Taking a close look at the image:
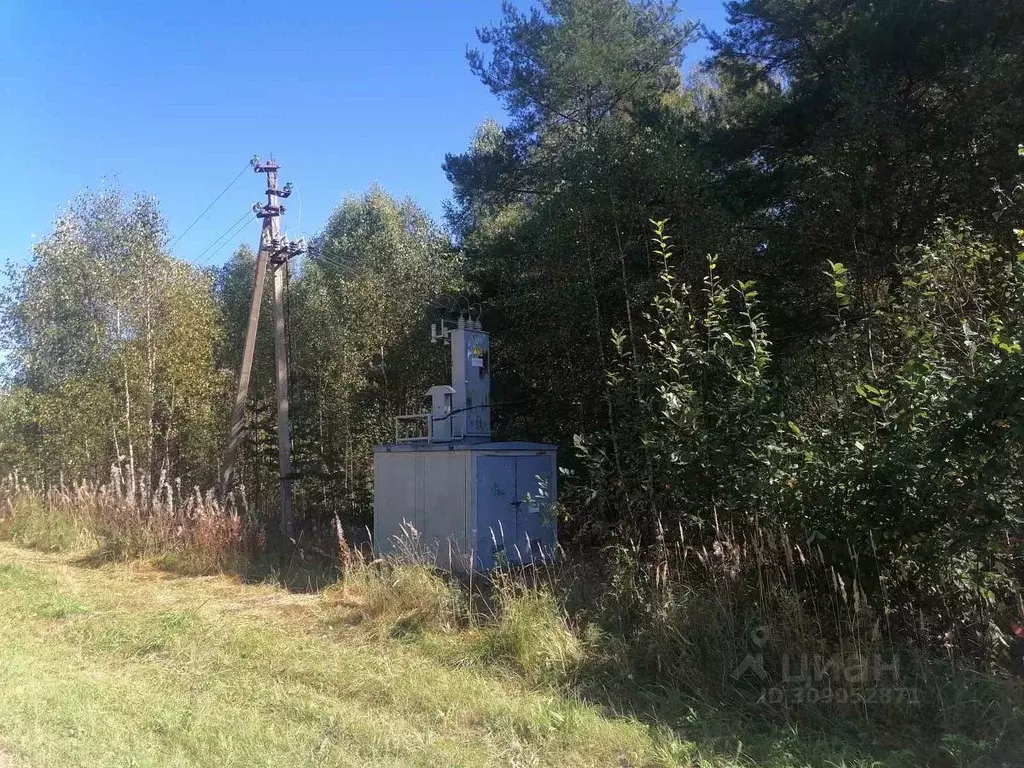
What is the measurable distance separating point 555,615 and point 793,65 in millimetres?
10641

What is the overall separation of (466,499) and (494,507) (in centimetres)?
39

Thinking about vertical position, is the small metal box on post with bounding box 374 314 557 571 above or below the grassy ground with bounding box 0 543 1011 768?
above

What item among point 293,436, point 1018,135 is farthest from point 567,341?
point 293,436

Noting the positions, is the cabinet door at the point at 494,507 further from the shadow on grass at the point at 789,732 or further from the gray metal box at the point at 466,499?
the shadow on grass at the point at 789,732

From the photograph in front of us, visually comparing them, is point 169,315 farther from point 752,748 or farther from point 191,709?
point 752,748

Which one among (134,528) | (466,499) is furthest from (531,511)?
(134,528)

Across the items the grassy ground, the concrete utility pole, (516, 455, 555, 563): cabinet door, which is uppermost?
the concrete utility pole

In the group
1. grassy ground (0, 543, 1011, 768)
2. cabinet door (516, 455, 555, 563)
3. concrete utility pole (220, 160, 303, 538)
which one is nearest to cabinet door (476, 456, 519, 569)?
cabinet door (516, 455, 555, 563)

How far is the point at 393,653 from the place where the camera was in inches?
213

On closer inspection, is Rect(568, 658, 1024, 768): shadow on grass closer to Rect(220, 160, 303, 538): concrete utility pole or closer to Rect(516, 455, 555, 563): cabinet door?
Rect(516, 455, 555, 563): cabinet door

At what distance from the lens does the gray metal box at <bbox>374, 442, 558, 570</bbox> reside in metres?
8.28

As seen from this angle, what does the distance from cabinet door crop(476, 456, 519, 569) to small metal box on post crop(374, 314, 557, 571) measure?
12 millimetres

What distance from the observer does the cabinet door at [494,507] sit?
8.28 meters

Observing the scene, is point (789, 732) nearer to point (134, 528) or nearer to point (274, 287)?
point (134, 528)
